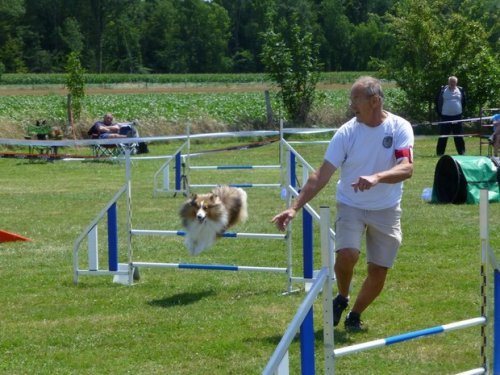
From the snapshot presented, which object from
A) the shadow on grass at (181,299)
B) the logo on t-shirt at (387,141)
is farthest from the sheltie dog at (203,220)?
the logo on t-shirt at (387,141)

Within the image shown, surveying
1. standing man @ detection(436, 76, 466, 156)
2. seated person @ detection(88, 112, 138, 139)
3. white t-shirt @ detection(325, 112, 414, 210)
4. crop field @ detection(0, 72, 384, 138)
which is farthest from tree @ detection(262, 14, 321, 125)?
white t-shirt @ detection(325, 112, 414, 210)

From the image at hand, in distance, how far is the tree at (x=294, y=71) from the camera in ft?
99.7

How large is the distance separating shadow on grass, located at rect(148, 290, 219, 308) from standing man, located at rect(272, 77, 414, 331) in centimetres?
205

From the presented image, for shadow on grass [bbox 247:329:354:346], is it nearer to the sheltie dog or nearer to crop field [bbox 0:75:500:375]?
crop field [bbox 0:75:500:375]

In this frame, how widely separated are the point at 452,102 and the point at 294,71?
8993mm

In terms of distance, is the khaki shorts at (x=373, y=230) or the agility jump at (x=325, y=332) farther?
the khaki shorts at (x=373, y=230)

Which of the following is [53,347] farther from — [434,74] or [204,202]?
[434,74]

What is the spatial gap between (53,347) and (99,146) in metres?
18.4

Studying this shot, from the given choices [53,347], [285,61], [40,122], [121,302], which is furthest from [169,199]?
[285,61]

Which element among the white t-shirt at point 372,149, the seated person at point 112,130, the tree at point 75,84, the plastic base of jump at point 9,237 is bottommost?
the plastic base of jump at point 9,237

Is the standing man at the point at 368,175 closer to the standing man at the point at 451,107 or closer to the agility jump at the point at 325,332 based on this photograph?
the agility jump at the point at 325,332

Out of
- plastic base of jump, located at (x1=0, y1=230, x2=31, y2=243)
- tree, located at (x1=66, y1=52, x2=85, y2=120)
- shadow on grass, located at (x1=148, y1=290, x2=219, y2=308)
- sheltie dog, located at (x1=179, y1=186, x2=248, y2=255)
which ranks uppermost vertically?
tree, located at (x1=66, y1=52, x2=85, y2=120)

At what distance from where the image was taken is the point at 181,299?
8.33 metres

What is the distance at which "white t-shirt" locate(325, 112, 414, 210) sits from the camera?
→ 616 cm
